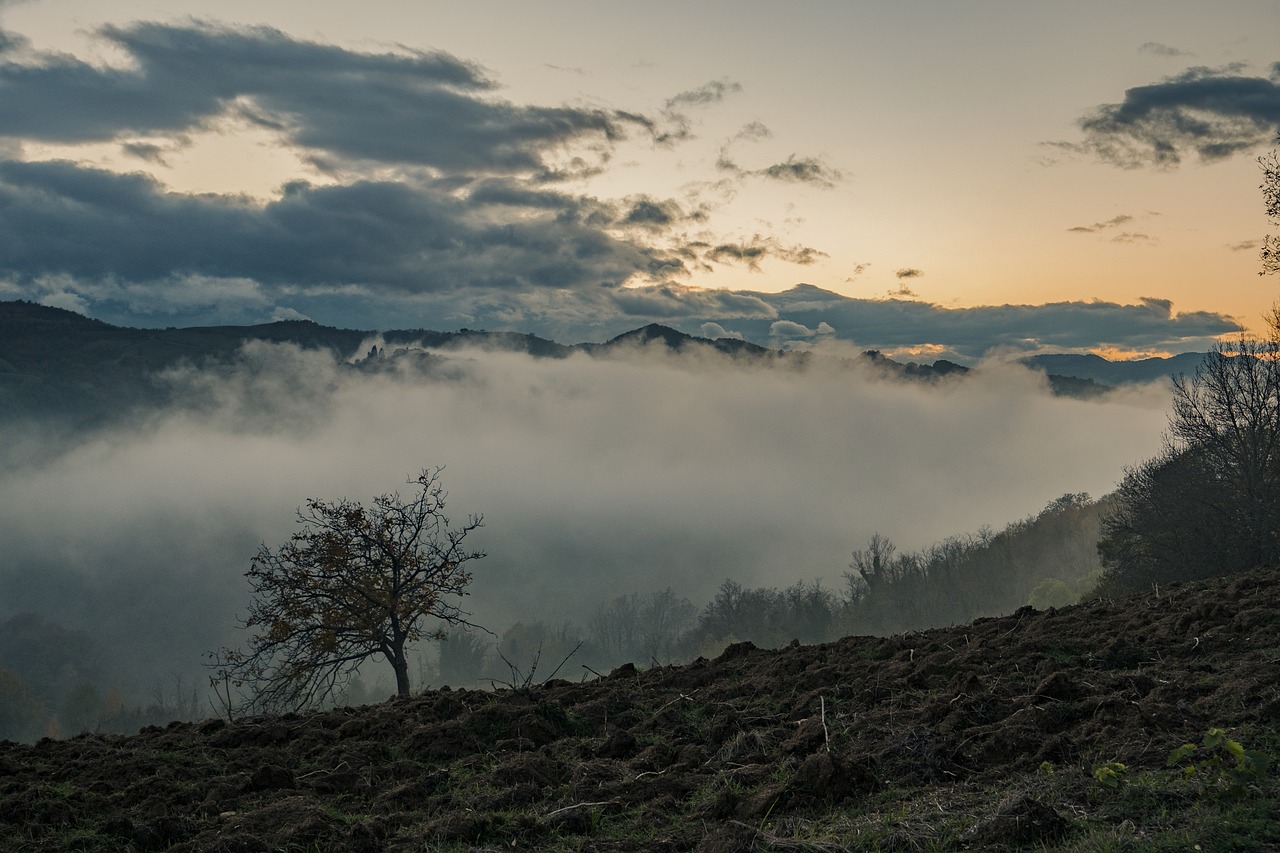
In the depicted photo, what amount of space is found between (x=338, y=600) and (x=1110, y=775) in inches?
793

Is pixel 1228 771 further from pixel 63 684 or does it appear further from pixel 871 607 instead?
pixel 63 684

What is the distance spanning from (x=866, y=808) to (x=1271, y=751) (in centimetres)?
349

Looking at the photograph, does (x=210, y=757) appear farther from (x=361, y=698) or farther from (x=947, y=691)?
(x=361, y=698)

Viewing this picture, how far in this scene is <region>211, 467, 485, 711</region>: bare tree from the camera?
2241 cm

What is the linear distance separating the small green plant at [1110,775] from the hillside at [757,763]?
3cm

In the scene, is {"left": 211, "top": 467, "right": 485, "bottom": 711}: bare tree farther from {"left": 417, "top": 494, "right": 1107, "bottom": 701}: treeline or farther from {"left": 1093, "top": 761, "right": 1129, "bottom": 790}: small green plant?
{"left": 417, "top": 494, "right": 1107, "bottom": 701}: treeline

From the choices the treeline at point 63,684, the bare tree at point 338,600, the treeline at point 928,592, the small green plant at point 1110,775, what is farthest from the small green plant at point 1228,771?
the treeline at point 63,684

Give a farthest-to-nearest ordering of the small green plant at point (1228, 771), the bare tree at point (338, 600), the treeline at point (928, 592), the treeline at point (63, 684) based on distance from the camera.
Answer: the treeline at point (63, 684), the treeline at point (928, 592), the bare tree at point (338, 600), the small green plant at point (1228, 771)

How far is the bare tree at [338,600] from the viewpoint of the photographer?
882 inches

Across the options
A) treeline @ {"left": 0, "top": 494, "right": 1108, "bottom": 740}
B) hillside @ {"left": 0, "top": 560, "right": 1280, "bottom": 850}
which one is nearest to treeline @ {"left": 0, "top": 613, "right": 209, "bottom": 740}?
treeline @ {"left": 0, "top": 494, "right": 1108, "bottom": 740}

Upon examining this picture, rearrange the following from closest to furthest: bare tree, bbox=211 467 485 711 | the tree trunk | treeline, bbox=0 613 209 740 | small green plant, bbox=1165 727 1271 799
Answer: small green plant, bbox=1165 727 1271 799 → bare tree, bbox=211 467 485 711 → the tree trunk → treeline, bbox=0 613 209 740

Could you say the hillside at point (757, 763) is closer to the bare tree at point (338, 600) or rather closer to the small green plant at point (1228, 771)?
the small green plant at point (1228, 771)

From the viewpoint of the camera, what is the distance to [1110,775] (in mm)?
6805

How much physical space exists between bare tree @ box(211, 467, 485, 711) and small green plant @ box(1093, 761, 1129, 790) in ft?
56.3
